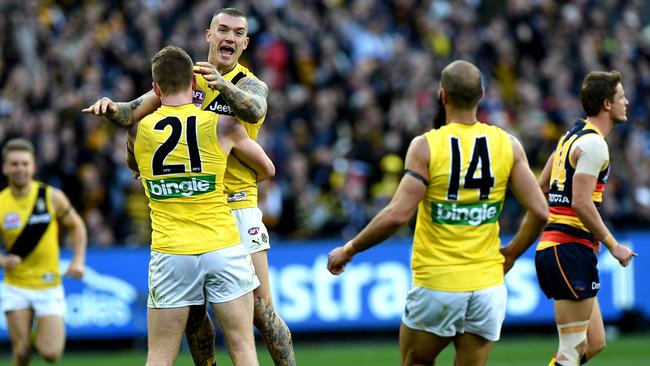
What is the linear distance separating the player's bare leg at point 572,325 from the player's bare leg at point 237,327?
2.71 m

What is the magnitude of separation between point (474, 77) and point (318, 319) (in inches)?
386

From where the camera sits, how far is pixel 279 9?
871 inches

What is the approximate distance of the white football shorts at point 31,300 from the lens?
12602 mm

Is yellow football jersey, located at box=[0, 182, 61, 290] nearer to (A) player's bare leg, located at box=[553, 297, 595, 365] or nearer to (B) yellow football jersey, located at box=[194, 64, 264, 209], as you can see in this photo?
(B) yellow football jersey, located at box=[194, 64, 264, 209]

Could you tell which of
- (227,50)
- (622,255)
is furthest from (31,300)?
(622,255)

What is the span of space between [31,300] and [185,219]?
5179mm

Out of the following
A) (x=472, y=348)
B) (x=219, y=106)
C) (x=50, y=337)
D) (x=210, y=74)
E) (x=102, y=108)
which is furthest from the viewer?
(x=50, y=337)

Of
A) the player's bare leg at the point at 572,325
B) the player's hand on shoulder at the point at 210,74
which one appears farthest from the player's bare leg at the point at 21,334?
the player's bare leg at the point at 572,325

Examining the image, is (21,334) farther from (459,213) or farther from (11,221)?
(459,213)

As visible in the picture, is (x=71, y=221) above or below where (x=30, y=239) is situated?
above

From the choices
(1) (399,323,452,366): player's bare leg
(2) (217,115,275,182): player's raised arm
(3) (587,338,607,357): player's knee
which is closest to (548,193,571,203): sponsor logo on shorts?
(3) (587,338,607,357): player's knee

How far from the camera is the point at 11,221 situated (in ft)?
41.8

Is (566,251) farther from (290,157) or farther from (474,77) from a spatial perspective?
(290,157)

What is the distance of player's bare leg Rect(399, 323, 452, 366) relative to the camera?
7.80 meters
